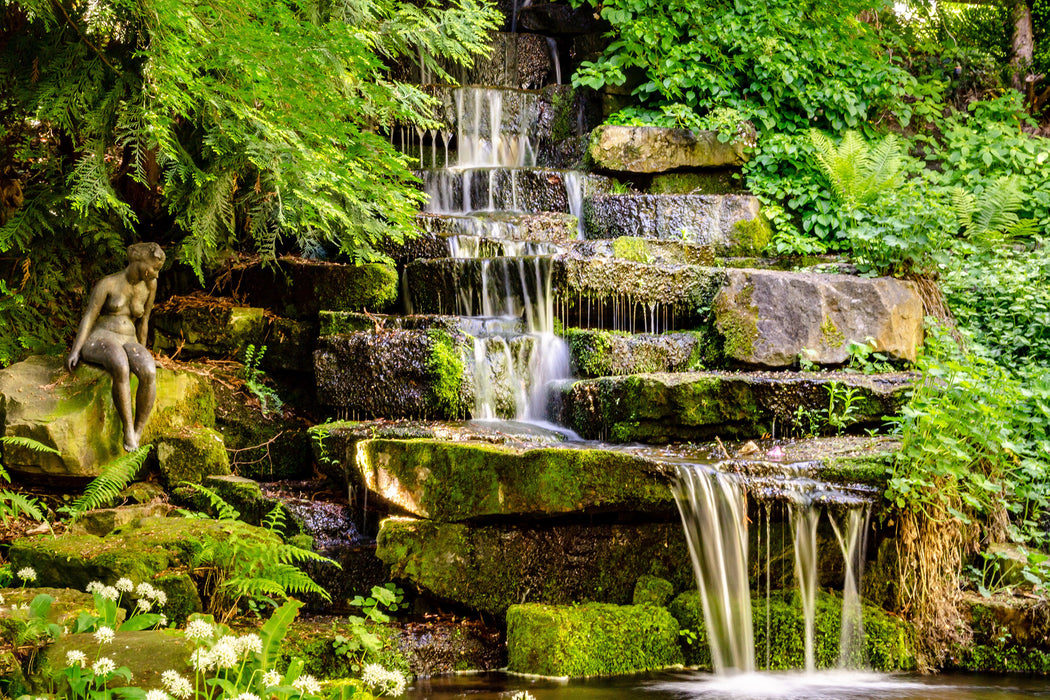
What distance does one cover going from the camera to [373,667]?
241cm

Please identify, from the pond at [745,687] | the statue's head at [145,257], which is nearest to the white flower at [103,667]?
the pond at [745,687]

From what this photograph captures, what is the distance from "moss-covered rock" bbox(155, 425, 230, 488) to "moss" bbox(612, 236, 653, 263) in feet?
13.2

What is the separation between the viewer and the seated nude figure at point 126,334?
5.41 m

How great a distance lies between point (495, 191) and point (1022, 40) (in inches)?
326

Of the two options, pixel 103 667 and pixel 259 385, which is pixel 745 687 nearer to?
pixel 103 667

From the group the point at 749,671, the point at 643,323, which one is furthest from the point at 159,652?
the point at 643,323

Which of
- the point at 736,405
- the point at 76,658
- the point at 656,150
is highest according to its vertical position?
the point at 656,150

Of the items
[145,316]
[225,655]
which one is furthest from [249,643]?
[145,316]

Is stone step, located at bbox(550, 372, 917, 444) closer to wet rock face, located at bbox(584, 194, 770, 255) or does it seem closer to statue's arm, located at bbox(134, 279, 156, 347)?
statue's arm, located at bbox(134, 279, 156, 347)

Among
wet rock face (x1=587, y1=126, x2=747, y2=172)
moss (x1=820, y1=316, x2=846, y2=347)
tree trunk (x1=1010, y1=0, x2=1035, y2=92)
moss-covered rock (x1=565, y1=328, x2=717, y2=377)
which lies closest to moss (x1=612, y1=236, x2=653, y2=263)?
moss-covered rock (x1=565, y1=328, x2=717, y2=377)

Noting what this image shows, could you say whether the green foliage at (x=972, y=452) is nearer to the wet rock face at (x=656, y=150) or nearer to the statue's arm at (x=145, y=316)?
the statue's arm at (x=145, y=316)

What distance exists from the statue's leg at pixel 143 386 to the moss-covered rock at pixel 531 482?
2.10m

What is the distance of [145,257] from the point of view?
18.5 feet

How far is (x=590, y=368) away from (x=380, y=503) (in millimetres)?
2150
